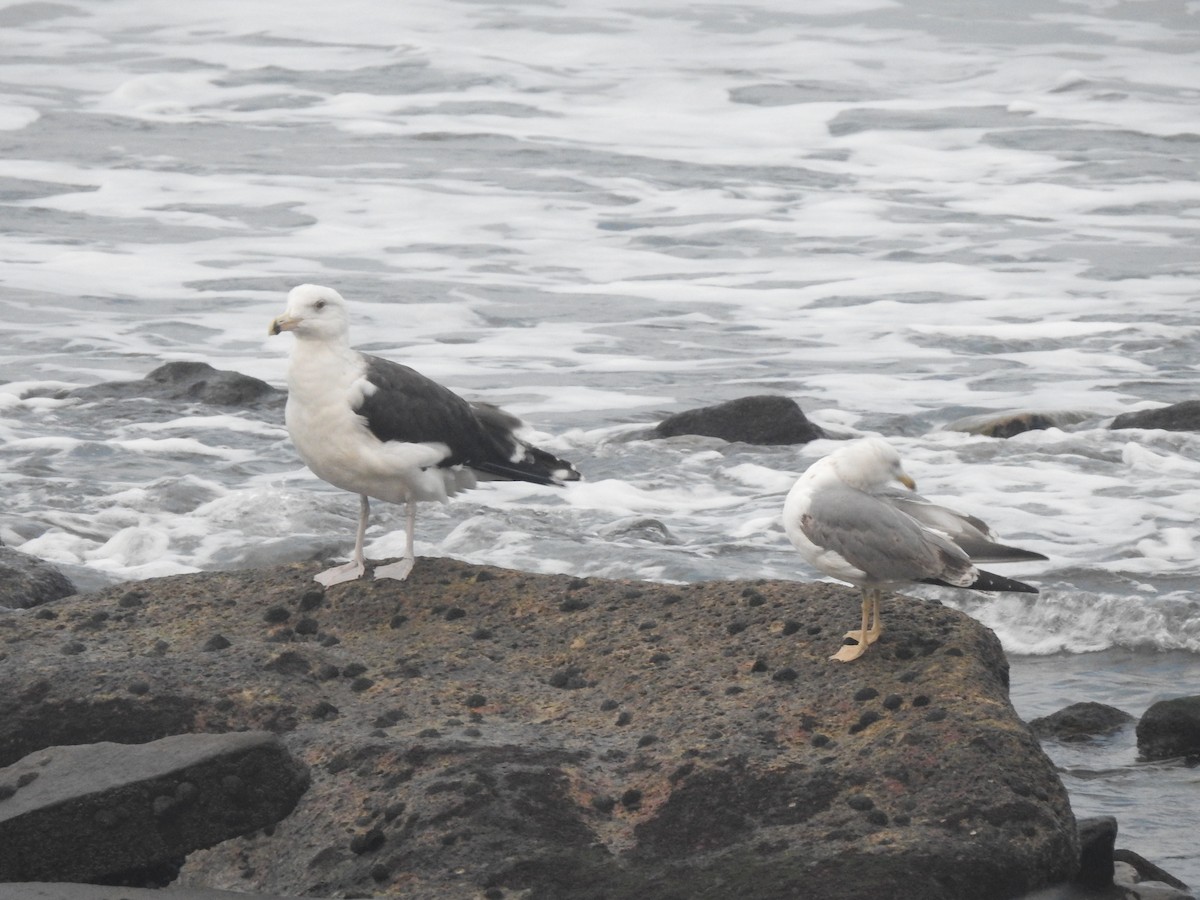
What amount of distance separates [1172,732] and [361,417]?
2.81 m

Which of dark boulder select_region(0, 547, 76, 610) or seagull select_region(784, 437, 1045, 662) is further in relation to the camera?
dark boulder select_region(0, 547, 76, 610)

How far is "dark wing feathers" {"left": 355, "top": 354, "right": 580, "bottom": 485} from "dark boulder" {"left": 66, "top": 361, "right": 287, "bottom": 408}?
579 cm

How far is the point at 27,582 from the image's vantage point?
711 centimetres

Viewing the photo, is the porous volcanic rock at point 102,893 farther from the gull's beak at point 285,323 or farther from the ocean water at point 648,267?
the ocean water at point 648,267

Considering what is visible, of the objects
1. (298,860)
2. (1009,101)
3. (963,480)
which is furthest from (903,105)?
(298,860)

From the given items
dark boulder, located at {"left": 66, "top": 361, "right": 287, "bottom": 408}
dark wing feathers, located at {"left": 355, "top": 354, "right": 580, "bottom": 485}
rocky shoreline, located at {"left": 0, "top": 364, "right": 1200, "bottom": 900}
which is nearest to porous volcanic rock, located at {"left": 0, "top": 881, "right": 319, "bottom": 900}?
rocky shoreline, located at {"left": 0, "top": 364, "right": 1200, "bottom": 900}

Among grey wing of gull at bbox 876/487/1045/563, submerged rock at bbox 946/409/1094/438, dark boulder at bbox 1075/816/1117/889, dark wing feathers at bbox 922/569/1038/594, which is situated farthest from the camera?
submerged rock at bbox 946/409/1094/438

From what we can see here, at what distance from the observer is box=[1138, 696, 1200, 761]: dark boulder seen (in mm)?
5754

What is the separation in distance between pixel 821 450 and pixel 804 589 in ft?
18.7

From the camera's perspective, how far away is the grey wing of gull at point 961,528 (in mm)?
4945

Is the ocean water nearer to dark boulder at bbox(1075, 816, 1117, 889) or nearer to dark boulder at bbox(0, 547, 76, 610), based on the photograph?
dark boulder at bbox(1075, 816, 1117, 889)

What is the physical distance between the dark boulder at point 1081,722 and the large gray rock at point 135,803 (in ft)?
9.91

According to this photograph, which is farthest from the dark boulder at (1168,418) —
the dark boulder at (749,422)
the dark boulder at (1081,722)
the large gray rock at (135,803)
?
the large gray rock at (135,803)

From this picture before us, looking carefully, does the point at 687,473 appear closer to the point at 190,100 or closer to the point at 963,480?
the point at 963,480
